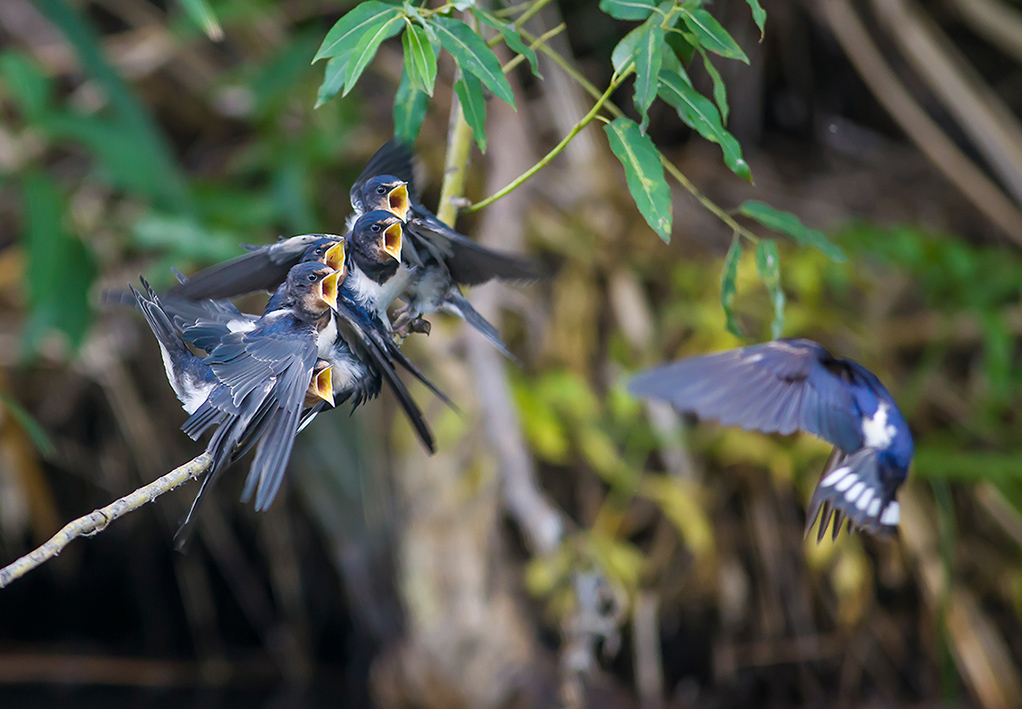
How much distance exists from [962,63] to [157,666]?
317 cm

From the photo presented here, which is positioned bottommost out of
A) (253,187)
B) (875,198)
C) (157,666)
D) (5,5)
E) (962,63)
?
(157,666)

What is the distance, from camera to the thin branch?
559 millimetres

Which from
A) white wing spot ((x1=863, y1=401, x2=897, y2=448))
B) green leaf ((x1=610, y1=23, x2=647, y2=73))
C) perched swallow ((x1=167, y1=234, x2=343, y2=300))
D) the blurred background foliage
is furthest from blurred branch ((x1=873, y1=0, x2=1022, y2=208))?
perched swallow ((x1=167, y1=234, x2=343, y2=300))

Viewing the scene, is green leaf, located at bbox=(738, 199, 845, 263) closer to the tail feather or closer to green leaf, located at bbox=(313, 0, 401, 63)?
the tail feather

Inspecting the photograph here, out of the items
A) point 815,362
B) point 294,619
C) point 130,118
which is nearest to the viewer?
point 815,362

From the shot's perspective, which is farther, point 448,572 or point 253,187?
point 253,187

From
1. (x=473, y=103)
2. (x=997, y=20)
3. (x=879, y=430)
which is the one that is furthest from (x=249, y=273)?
(x=997, y=20)

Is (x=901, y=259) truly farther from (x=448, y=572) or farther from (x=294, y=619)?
(x=294, y=619)

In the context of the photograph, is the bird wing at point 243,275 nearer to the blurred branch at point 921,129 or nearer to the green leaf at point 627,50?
the green leaf at point 627,50

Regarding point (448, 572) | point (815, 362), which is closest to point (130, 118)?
point (448, 572)

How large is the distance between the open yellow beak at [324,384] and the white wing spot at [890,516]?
667mm

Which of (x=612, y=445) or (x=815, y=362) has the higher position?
(x=815, y=362)

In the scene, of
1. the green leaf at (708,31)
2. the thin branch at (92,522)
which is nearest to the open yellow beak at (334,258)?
the thin branch at (92,522)

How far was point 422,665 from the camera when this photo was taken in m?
2.46
